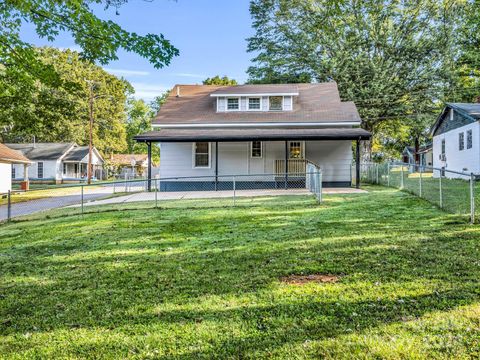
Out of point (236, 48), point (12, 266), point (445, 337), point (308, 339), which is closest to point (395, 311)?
point (445, 337)

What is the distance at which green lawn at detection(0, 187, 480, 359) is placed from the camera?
2.90 metres

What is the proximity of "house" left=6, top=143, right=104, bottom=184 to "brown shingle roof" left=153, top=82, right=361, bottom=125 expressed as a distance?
83.5ft

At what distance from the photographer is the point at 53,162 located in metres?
41.6

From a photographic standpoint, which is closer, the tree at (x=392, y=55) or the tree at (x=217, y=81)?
the tree at (x=392, y=55)

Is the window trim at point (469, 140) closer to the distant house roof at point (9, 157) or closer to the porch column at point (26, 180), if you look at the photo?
the porch column at point (26, 180)

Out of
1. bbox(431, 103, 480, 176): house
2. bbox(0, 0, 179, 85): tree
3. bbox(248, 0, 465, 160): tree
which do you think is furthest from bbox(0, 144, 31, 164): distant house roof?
bbox(431, 103, 480, 176): house

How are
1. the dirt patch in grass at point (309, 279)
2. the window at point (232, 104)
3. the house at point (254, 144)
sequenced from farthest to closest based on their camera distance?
the window at point (232, 104)
the house at point (254, 144)
the dirt patch in grass at point (309, 279)

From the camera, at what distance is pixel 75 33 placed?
653 cm

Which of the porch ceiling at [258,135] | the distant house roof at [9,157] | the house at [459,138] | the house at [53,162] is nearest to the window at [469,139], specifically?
the house at [459,138]

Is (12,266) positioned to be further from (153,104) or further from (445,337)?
(153,104)

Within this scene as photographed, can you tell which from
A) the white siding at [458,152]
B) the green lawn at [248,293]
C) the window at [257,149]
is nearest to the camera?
the green lawn at [248,293]

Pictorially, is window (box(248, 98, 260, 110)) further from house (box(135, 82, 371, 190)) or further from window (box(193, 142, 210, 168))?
window (box(193, 142, 210, 168))

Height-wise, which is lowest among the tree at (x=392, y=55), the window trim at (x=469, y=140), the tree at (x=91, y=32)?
the window trim at (x=469, y=140)

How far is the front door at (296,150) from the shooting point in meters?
18.8
